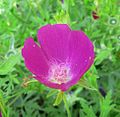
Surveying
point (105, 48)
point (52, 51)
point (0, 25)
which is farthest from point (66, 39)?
point (0, 25)

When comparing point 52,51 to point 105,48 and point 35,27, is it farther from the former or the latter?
point 35,27

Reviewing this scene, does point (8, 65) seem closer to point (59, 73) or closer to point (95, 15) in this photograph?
point (59, 73)

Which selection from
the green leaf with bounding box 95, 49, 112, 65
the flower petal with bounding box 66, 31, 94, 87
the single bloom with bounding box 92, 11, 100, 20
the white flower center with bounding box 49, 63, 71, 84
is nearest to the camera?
the flower petal with bounding box 66, 31, 94, 87

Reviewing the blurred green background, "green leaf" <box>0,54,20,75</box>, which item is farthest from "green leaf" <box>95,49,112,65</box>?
"green leaf" <box>0,54,20,75</box>

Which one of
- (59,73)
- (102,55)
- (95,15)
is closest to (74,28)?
(95,15)

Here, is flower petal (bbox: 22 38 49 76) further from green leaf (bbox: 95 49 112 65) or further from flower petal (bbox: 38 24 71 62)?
green leaf (bbox: 95 49 112 65)

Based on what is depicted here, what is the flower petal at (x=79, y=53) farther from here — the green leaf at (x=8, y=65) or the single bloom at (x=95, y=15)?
the single bloom at (x=95, y=15)

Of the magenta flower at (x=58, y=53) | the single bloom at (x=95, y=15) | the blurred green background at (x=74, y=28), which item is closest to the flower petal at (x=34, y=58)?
the magenta flower at (x=58, y=53)
